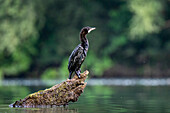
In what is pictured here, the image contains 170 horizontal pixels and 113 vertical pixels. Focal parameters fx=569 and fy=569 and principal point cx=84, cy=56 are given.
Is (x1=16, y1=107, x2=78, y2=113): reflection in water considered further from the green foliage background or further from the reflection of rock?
the green foliage background

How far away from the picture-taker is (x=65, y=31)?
44.2 m

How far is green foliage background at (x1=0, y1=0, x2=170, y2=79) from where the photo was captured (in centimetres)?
4038

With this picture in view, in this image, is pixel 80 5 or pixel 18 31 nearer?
pixel 18 31

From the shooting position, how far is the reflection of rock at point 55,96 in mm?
14453

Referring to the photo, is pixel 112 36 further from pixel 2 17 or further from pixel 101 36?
pixel 2 17

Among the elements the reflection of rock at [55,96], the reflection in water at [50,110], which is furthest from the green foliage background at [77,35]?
the reflection in water at [50,110]

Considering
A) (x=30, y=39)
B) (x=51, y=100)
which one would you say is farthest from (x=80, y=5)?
(x=51, y=100)

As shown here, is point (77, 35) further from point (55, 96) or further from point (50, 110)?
point (50, 110)

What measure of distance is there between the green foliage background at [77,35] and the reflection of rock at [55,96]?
80.1 ft

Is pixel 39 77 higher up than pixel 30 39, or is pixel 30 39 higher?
pixel 30 39

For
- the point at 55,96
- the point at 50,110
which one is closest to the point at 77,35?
the point at 55,96

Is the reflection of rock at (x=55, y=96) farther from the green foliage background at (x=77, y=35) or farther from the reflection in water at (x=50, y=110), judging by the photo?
the green foliage background at (x=77, y=35)

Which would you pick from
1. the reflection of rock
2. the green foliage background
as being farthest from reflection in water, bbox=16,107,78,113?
the green foliage background

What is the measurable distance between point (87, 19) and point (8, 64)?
703 cm
